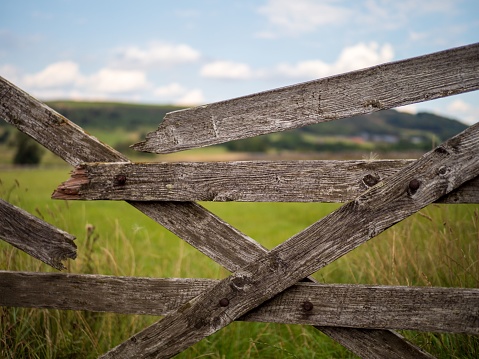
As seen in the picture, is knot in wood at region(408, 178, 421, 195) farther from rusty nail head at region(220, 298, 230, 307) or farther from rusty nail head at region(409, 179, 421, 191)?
rusty nail head at region(220, 298, 230, 307)

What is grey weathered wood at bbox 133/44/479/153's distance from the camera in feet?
7.16

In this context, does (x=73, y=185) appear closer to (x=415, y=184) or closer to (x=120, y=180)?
(x=120, y=180)

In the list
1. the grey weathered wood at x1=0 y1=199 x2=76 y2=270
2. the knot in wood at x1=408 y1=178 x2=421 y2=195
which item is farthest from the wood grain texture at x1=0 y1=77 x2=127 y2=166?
the knot in wood at x1=408 y1=178 x2=421 y2=195

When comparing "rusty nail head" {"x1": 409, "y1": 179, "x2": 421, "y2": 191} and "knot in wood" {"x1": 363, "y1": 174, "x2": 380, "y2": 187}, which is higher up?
"rusty nail head" {"x1": 409, "y1": 179, "x2": 421, "y2": 191}

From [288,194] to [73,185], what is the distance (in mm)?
1167

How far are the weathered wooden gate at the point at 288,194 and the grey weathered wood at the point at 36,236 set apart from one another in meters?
0.35

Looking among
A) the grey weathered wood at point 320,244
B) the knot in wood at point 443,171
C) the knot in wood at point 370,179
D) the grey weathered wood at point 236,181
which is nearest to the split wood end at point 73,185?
the grey weathered wood at point 236,181

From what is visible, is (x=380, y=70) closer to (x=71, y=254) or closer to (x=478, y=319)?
(x=478, y=319)

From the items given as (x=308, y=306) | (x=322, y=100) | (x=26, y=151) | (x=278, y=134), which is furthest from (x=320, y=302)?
(x=278, y=134)

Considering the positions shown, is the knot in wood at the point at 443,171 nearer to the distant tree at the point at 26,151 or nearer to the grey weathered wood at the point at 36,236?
the grey weathered wood at the point at 36,236

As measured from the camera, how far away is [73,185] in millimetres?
2594

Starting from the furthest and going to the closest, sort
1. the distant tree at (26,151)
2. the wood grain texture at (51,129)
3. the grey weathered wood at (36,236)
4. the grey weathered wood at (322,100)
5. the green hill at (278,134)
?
the green hill at (278,134), the distant tree at (26,151), the grey weathered wood at (36,236), the wood grain texture at (51,129), the grey weathered wood at (322,100)

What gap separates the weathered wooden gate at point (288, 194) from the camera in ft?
7.32

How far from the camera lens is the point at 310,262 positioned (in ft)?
7.92
